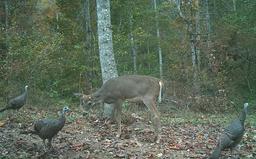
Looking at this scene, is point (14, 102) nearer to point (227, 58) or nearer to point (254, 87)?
point (227, 58)

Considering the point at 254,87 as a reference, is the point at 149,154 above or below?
above

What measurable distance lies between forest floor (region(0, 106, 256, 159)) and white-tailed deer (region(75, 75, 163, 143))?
1.89 ft

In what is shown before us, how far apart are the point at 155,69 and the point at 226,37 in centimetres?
1001

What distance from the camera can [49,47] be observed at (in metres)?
20.0

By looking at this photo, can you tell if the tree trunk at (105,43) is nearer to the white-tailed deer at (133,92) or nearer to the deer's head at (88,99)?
the deer's head at (88,99)

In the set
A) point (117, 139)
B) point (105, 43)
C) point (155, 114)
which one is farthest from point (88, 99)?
point (105, 43)

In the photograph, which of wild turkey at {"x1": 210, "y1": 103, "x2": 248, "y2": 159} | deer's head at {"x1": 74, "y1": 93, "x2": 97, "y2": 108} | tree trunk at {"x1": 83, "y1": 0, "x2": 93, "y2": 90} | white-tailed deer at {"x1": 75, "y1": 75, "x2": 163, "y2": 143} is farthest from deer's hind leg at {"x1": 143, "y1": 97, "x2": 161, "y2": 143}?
tree trunk at {"x1": 83, "y1": 0, "x2": 93, "y2": 90}

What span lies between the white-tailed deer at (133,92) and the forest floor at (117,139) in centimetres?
58

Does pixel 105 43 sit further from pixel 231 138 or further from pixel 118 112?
pixel 231 138

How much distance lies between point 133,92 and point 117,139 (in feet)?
3.70

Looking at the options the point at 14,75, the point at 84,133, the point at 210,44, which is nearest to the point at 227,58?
the point at 210,44

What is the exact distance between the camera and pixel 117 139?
11.5m

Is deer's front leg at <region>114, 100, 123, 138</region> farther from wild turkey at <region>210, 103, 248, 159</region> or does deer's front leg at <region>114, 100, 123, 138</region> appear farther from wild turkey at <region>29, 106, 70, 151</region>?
wild turkey at <region>210, 103, 248, 159</region>

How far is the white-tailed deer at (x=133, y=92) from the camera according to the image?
11611mm
